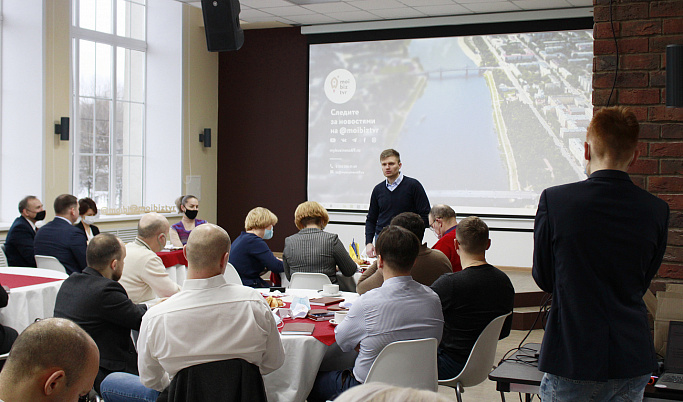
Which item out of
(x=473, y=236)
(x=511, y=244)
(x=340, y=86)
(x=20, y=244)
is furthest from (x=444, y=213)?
(x=340, y=86)

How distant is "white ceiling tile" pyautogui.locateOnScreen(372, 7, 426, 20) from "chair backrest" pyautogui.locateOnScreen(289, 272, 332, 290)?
5.21 meters

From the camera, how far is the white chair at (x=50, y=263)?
5.42m

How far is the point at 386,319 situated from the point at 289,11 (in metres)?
7.00

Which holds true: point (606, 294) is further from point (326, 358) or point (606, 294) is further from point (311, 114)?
point (311, 114)

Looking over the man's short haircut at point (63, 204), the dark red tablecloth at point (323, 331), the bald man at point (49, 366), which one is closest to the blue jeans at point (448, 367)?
the dark red tablecloth at point (323, 331)

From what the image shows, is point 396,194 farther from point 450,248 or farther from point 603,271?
point 603,271

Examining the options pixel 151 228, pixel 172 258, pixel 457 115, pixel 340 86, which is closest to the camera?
pixel 151 228

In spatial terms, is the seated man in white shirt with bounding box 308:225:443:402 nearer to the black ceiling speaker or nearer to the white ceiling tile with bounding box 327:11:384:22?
the black ceiling speaker

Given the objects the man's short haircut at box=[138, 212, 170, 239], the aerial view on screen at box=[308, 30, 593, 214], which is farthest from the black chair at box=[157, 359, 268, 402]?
the aerial view on screen at box=[308, 30, 593, 214]

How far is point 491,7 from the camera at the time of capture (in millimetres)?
8422

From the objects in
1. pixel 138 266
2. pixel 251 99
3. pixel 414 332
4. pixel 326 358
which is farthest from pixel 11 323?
pixel 251 99

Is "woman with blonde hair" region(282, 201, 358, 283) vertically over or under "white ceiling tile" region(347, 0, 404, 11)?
under

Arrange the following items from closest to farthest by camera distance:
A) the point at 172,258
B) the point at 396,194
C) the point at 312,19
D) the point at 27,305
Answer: the point at 27,305 < the point at 396,194 < the point at 172,258 < the point at 312,19

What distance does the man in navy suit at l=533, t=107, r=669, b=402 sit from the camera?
6.36ft
